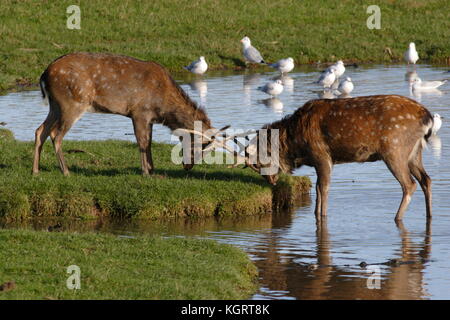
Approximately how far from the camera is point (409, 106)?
13078 millimetres

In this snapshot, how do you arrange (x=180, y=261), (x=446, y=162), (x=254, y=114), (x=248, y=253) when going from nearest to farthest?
1. (x=180, y=261)
2. (x=248, y=253)
3. (x=446, y=162)
4. (x=254, y=114)

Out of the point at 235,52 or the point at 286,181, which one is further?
the point at 235,52

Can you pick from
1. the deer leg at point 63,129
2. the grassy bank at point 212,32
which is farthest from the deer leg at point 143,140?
the grassy bank at point 212,32

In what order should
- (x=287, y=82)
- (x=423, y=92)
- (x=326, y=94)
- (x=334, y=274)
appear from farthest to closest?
(x=287, y=82) → (x=326, y=94) → (x=423, y=92) → (x=334, y=274)

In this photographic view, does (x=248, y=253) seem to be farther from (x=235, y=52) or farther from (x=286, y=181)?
(x=235, y=52)

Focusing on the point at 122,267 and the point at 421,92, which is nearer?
the point at 122,267

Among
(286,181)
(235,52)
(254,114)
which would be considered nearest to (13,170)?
(286,181)

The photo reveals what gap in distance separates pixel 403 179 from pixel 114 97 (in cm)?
437

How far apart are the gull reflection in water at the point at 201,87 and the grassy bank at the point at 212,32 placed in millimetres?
1931

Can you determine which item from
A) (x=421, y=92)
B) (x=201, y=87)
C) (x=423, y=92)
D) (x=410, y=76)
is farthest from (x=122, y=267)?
(x=410, y=76)

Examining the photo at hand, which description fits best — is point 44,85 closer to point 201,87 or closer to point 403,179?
point 403,179

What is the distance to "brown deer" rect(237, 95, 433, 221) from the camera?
13.0 metres

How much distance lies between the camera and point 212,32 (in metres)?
33.1
